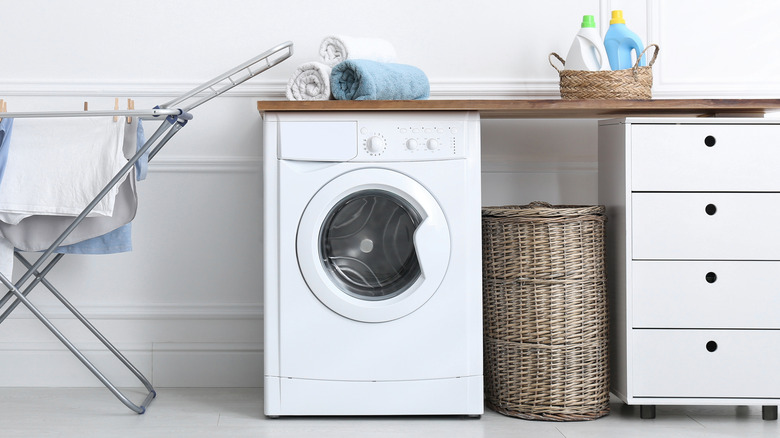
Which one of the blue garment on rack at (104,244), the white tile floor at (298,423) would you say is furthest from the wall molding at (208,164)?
the white tile floor at (298,423)

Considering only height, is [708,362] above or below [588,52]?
below

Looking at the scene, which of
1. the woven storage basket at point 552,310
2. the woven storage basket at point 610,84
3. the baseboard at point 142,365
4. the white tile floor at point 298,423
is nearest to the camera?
the white tile floor at point 298,423

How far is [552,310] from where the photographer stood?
194 centimetres

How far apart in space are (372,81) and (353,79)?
80mm

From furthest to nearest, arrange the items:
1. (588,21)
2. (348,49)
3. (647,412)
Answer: (588,21) < (348,49) < (647,412)

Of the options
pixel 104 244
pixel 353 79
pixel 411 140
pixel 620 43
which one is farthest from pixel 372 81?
pixel 104 244

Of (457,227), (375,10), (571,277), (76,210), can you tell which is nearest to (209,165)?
(76,210)

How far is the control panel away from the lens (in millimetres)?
1918

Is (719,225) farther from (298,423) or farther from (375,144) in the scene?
(298,423)

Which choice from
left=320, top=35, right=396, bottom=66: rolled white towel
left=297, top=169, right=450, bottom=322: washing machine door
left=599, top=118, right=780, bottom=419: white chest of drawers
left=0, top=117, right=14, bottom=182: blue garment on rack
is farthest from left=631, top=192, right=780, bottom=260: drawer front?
left=0, top=117, right=14, bottom=182: blue garment on rack

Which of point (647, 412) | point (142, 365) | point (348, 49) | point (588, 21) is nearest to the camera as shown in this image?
point (647, 412)

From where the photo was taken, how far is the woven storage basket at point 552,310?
76.5 inches

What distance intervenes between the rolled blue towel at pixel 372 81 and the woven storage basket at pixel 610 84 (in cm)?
46

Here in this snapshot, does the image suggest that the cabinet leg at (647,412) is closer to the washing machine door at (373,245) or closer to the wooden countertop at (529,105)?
the washing machine door at (373,245)
